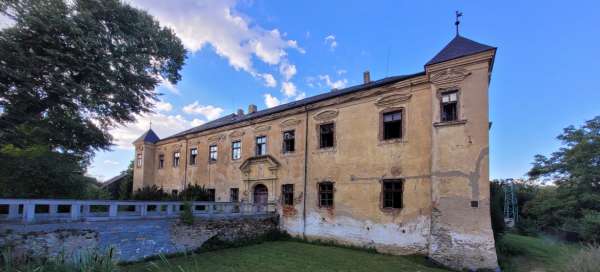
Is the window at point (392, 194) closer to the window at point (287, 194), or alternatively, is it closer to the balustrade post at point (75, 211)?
the window at point (287, 194)

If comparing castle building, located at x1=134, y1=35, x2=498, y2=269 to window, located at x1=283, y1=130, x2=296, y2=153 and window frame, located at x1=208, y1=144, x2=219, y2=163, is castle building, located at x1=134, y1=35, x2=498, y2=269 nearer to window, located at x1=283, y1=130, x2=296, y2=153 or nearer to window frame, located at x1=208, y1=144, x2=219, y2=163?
window, located at x1=283, y1=130, x2=296, y2=153

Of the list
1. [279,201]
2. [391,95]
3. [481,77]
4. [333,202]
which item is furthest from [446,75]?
[279,201]

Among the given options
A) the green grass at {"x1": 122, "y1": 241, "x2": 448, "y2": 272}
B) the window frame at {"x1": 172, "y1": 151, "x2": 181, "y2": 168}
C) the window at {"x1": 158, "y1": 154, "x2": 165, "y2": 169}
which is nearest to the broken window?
the green grass at {"x1": 122, "y1": 241, "x2": 448, "y2": 272}

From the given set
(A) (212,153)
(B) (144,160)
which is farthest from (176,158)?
(A) (212,153)

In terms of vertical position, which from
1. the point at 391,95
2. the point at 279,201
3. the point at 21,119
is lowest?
the point at 279,201

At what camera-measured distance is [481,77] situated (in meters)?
10.0

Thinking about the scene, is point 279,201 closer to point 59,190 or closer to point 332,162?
point 332,162

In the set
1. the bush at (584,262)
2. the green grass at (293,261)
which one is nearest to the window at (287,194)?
the green grass at (293,261)

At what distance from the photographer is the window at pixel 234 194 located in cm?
1728

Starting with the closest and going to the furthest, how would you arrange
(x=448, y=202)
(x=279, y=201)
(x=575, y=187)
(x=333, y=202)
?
1. (x=448, y=202)
2. (x=333, y=202)
3. (x=279, y=201)
4. (x=575, y=187)

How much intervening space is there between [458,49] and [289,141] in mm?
8653

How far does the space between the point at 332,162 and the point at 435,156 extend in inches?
178

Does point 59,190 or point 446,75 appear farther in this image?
point 446,75

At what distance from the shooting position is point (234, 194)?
1758 cm
